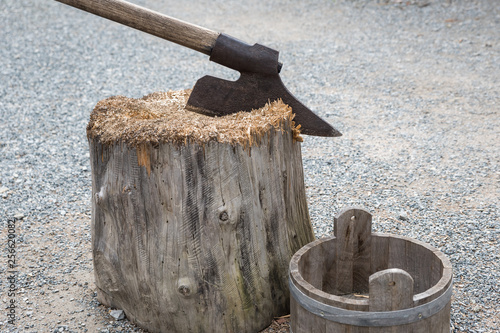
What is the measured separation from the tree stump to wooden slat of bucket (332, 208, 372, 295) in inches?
9.1

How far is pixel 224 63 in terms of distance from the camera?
8.91 feet

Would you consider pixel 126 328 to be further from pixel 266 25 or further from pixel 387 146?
pixel 266 25

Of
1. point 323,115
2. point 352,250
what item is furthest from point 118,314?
point 323,115

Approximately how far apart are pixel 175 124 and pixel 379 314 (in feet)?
3.81

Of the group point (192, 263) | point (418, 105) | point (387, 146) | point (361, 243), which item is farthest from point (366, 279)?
point (418, 105)

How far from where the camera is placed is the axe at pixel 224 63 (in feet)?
8.79

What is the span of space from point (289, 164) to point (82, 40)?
677cm

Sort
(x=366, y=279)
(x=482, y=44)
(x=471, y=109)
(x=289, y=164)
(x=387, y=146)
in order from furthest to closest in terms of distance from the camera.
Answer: (x=482, y=44)
(x=471, y=109)
(x=387, y=146)
(x=366, y=279)
(x=289, y=164)

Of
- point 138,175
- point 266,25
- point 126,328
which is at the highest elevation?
point 266,25

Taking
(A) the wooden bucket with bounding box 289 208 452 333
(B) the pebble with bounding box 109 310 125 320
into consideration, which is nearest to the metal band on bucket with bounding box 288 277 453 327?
(A) the wooden bucket with bounding box 289 208 452 333

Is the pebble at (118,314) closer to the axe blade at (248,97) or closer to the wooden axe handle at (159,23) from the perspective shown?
the axe blade at (248,97)

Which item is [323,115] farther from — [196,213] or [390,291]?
[390,291]

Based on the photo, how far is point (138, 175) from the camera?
243 cm

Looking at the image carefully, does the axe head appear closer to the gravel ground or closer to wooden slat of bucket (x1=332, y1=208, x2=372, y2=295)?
wooden slat of bucket (x1=332, y1=208, x2=372, y2=295)
